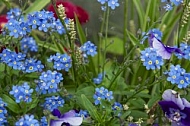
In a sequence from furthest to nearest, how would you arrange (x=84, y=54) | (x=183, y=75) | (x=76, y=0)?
(x=76, y=0) → (x=84, y=54) → (x=183, y=75)

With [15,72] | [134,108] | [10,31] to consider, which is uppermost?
[10,31]

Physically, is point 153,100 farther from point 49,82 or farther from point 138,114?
point 49,82

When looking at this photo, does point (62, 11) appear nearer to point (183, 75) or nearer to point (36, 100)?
point (36, 100)

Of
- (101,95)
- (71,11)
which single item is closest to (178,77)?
(101,95)

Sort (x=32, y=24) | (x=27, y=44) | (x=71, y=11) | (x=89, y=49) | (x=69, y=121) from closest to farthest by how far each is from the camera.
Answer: (x=69, y=121) < (x=32, y=24) < (x=89, y=49) < (x=27, y=44) < (x=71, y=11)

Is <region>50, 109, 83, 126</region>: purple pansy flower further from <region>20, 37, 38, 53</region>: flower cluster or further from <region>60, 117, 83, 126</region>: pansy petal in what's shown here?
<region>20, 37, 38, 53</region>: flower cluster

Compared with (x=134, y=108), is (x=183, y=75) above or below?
above

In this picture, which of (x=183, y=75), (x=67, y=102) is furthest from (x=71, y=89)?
(x=183, y=75)
